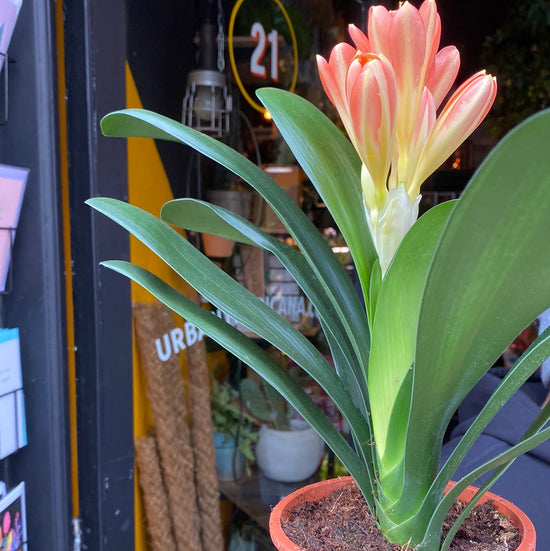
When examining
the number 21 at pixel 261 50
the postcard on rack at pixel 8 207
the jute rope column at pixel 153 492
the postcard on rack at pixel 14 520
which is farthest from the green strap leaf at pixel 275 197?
the number 21 at pixel 261 50

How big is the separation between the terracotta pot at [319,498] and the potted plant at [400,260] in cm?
6

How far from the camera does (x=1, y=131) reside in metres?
1.09

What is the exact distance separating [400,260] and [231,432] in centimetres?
138

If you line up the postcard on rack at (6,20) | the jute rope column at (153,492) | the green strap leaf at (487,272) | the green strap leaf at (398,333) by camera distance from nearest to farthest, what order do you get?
the green strap leaf at (487,272), the green strap leaf at (398,333), the postcard on rack at (6,20), the jute rope column at (153,492)

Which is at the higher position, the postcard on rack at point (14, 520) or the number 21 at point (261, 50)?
the number 21 at point (261, 50)

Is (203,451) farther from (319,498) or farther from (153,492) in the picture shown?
(319,498)

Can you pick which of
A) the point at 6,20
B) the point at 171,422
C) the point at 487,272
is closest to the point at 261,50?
the point at 6,20

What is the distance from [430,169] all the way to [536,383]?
85 cm

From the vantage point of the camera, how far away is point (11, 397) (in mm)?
1060

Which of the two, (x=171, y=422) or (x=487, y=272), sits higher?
(x=487, y=272)

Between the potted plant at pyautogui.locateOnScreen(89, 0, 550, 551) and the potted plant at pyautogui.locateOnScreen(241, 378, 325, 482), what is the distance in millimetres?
1158

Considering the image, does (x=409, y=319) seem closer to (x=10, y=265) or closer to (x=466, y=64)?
(x=10, y=265)

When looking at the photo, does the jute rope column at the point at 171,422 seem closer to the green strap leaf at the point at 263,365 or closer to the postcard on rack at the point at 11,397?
the postcard on rack at the point at 11,397

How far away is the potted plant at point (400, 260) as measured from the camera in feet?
1.02
